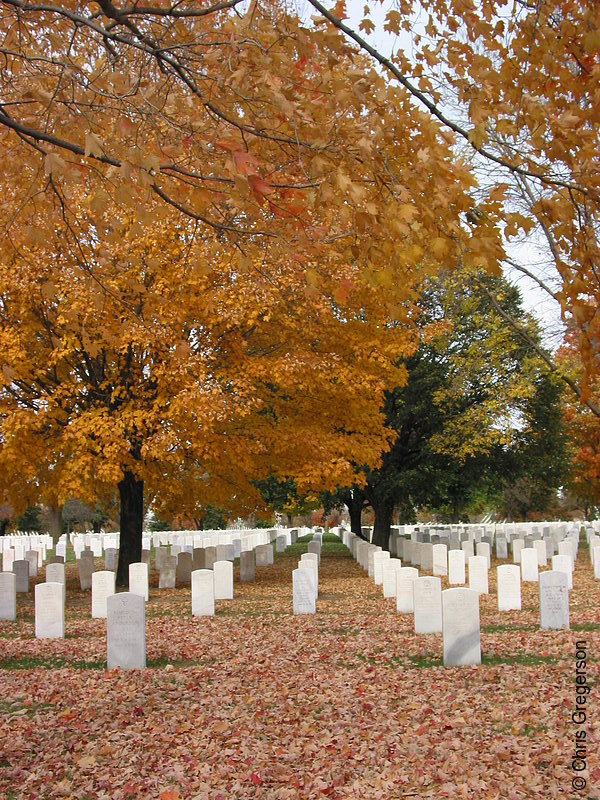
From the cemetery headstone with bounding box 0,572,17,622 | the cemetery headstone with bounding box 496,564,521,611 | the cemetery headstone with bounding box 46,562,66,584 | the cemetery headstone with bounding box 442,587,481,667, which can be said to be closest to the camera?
the cemetery headstone with bounding box 442,587,481,667

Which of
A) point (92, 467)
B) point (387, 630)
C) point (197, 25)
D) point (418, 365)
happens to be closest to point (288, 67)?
point (197, 25)

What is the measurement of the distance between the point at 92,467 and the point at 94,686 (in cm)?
893

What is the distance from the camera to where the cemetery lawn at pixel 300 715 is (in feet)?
18.9

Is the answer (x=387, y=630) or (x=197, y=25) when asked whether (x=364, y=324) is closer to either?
(x=387, y=630)

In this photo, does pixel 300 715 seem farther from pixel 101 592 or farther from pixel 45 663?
pixel 101 592

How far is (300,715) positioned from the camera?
24.7 feet

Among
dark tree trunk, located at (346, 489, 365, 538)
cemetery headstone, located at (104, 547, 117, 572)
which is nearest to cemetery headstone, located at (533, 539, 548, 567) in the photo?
dark tree trunk, located at (346, 489, 365, 538)

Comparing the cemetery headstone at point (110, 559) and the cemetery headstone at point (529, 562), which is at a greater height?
the cemetery headstone at point (529, 562)

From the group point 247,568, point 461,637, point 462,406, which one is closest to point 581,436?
point 462,406

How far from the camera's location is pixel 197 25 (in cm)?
838

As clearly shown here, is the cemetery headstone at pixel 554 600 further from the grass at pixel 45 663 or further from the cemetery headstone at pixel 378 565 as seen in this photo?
the cemetery headstone at pixel 378 565

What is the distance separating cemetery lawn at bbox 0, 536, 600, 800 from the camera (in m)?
5.75

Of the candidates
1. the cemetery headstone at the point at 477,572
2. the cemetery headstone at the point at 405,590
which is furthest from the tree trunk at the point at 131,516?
the cemetery headstone at the point at 405,590

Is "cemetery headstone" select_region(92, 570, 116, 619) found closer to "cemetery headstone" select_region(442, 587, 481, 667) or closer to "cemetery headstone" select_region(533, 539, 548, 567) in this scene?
"cemetery headstone" select_region(442, 587, 481, 667)
